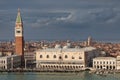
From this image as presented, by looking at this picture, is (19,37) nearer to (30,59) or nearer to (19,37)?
(19,37)

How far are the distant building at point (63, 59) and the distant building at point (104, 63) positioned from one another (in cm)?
87

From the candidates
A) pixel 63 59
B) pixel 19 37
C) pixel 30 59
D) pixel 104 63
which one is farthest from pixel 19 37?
pixel 104 63

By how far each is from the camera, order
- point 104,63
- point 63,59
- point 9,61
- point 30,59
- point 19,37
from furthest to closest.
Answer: point 30,59, point 19,37, point 63,59, point 9,61, point 104,63

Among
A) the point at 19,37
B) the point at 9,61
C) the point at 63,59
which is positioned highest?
the point at 19,37

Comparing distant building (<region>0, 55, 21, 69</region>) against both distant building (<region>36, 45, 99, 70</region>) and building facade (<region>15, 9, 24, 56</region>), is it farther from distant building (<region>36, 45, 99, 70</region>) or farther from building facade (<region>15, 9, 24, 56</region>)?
distant building (<region>36, 45, 99, 70</region>)

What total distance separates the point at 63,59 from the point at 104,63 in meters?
3.24

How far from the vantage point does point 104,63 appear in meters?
37.6

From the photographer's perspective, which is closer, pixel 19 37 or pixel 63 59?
pixel 63 59

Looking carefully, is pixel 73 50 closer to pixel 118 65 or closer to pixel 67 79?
pixel 118 65

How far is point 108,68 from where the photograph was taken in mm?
37281

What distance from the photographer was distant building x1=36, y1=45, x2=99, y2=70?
38094 mm

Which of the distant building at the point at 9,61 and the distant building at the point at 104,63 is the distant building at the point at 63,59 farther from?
the distant building at the point at 9,61

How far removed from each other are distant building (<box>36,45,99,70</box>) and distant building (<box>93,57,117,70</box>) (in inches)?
34.1

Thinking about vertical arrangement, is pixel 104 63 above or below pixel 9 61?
below
